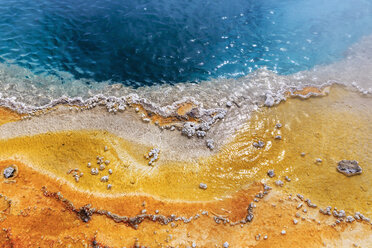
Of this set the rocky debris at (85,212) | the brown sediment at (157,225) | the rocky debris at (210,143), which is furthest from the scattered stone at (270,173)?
the rocky debris at (85,212)

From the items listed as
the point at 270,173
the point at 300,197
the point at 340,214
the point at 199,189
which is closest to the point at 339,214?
the point at 340,214

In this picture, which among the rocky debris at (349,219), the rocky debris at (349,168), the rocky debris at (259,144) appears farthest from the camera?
the rocky debris at (259,144)

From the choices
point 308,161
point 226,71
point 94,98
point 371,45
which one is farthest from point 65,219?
point 371,45

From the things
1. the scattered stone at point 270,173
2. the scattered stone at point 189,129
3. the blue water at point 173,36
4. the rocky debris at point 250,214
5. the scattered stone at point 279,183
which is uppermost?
the blue water at point 173,36

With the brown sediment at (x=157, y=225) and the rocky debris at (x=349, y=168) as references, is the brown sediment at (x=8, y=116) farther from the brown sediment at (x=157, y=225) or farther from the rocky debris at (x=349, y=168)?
the rocky debris at (x=349, y=168)

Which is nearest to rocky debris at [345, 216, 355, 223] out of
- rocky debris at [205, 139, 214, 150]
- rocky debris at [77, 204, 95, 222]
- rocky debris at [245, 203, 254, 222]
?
rocky debris at [245, 203, 254, 222]

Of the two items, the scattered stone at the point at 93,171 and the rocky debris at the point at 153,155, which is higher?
the rocky debris at the point at 153,155

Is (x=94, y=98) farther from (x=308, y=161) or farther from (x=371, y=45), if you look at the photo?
(x=371, y=45)
